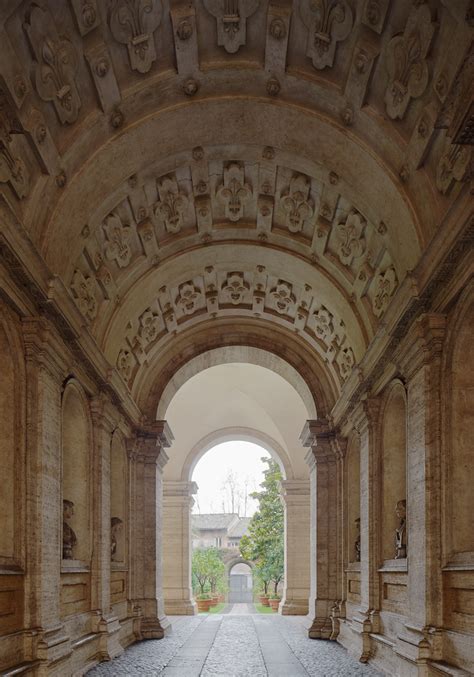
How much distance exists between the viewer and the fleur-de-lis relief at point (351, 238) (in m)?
15.5

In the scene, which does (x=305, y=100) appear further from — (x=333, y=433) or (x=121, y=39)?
(x=333, y=433)

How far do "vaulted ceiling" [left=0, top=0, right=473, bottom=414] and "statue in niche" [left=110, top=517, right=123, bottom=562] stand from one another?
14.1 feet

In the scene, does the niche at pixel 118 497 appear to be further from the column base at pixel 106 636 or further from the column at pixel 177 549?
the column at pixel 177 549

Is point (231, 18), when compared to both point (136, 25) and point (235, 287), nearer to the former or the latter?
point (136, 25)

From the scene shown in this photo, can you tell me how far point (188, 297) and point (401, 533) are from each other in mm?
9168

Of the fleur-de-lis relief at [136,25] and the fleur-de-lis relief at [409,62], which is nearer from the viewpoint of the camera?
the fleur-de-lis relief at [409,62]

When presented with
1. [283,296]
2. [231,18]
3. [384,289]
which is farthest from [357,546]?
[231,18]

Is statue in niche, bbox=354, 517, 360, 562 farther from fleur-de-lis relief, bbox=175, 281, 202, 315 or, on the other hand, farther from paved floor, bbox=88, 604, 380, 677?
fleur-de-lis relief, bbox=175, 281, 202, 315

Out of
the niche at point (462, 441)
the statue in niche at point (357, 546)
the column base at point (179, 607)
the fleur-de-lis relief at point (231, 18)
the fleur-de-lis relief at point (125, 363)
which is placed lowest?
the column base at point (179, 607)

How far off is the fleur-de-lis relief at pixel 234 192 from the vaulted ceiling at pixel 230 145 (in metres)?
0.04

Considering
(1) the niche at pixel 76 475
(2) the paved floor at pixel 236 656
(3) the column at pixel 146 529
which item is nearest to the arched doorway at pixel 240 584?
(2) the paved floor at pixel 236 656

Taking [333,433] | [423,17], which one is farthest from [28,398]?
[333,433]

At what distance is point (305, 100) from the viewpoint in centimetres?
1341

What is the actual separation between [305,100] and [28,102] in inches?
191
